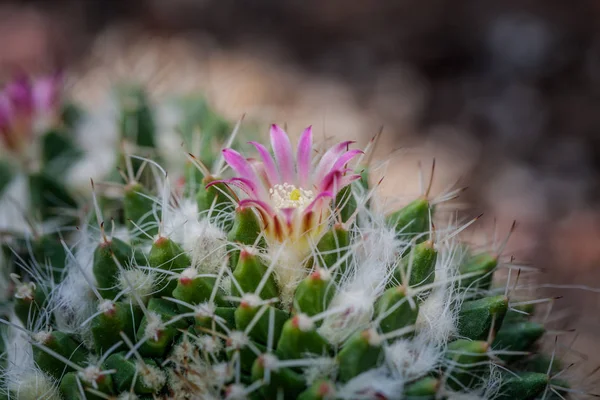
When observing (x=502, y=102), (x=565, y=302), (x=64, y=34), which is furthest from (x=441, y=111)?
(x=64, y=34)

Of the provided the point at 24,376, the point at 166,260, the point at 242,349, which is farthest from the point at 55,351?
the point at 242,349

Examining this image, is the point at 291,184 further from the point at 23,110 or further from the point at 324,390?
the point at 23,110

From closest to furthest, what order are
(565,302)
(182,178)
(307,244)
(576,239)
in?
1. (307,244)
2. (182,178)
3. (565,302)
4. (576,239)

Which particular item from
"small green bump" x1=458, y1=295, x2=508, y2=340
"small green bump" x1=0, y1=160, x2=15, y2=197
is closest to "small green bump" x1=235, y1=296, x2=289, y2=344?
"small green bump" x1=458, y1=295, x2=508, y2=340

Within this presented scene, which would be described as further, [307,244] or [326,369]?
[307,244]

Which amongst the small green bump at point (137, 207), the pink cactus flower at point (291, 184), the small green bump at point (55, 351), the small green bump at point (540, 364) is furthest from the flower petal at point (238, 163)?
the small green bump at point (540, 364)

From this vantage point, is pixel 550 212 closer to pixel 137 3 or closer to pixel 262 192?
pixel 262 192
